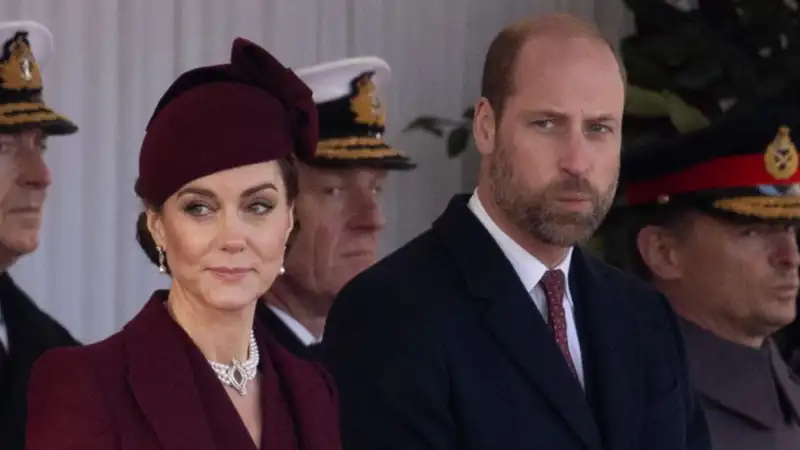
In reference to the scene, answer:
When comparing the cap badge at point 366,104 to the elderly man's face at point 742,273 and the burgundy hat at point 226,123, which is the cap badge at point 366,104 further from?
the burgundy hat at point 226,123

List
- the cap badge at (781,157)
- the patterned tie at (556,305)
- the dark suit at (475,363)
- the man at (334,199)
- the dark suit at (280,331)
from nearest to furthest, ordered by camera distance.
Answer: the dark suit at (475,363) < the patterned tie at (556,305) < the dark suit at (280,331) < the man at (334,199) < the cap badge at (781,157)

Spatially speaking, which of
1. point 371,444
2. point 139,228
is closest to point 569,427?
point 371,444

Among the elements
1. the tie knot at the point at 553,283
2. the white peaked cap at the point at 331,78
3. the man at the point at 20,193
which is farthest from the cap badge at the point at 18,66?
the tie knot at the point at 553,283

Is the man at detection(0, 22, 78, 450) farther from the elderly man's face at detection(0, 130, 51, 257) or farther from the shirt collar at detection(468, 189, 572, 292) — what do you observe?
the shirt collar at detection(468, 189, 572, 292)

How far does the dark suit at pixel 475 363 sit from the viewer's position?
1353 mm

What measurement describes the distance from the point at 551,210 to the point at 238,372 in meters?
0.45

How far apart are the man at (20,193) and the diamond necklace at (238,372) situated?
40 centimetres

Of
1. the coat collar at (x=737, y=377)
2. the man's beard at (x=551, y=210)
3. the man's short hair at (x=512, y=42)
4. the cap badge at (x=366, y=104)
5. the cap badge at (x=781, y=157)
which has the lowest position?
the coat collar at (x=737, y=377)

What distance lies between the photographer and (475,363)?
139 cm

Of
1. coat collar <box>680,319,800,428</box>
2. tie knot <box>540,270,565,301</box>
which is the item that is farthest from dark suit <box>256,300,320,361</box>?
coat collar <box>680,319,800,428</box>

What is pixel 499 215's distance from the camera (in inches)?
58.7

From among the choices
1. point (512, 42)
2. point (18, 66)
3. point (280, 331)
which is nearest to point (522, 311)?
point (512, 42)

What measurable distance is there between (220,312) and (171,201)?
0.35ft

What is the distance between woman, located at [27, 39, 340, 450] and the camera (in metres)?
1.07
